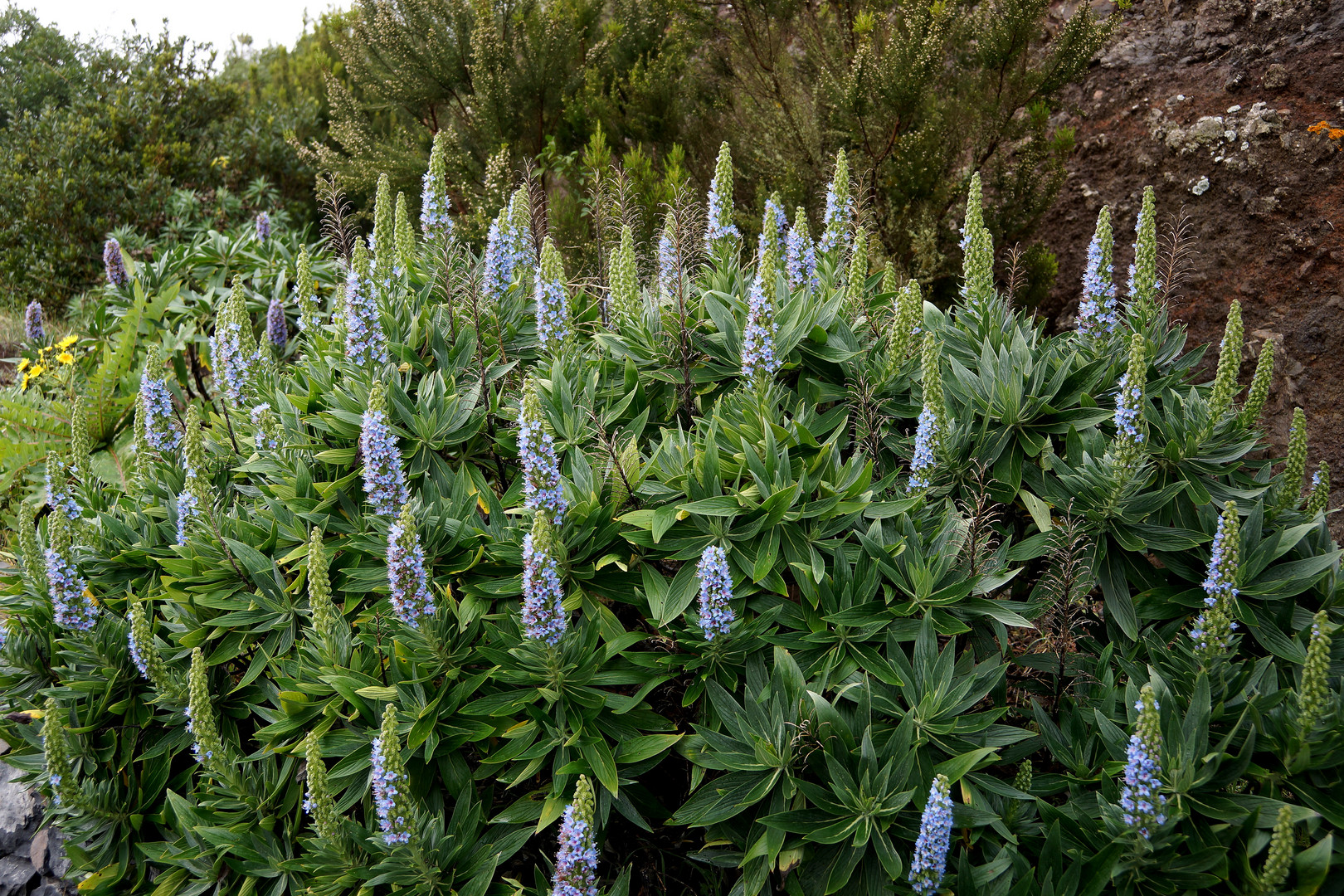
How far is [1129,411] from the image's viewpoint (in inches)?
108

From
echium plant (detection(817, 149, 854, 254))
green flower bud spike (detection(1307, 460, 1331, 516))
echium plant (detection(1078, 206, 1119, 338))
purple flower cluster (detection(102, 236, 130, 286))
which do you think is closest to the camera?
green flower bud spike (detection(1307, 460, 1331, 516))

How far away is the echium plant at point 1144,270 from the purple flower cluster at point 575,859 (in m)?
2.72

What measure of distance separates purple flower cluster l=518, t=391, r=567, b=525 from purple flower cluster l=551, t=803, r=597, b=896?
0.88m

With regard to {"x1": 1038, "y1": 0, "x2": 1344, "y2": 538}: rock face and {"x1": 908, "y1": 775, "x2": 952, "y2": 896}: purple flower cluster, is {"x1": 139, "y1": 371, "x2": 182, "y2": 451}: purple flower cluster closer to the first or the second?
{"x1": 908, "y1": 775, "x2": 952, "y2": 896}: purple flower cluster

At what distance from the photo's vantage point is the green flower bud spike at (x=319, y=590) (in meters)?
2.68

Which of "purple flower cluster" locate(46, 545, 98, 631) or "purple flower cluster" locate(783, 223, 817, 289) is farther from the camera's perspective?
"purple flower cluster" locate(783, 223, 817, 289)

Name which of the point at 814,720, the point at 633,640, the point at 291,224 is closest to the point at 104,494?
the point at 633,640

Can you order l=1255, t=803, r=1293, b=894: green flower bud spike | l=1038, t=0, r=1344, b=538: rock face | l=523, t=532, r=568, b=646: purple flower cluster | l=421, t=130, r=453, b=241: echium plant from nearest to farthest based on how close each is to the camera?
l=1255, t=803, r=1293, b=894: green flower bud spike → l=523, t=532, r=568, b=646: purple flower cluster → l=421, t=130, r=453, b=241: echium plant → l=1038, t=0, r=1344, b=538: rock face

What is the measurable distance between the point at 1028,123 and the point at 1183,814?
15.6 ft

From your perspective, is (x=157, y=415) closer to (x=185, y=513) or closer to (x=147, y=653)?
(x=185, y=513)

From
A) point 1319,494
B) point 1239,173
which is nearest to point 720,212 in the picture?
point 1319,494

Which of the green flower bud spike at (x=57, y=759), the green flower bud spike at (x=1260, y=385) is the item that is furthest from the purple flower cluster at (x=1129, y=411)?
the green flower bud spike at (x=57, y=759)

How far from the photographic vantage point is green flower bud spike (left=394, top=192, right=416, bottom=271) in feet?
13.1

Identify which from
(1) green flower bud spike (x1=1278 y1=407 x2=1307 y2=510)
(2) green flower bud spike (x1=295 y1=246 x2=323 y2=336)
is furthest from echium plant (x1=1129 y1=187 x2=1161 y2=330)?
(2) green flower bud spike (x1=295 y1=246 x2=323 y2=336)
